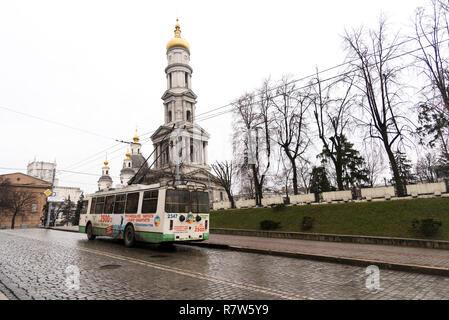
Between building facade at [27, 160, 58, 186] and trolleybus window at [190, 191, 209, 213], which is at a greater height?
building facade at [27, 160, 58, 186]

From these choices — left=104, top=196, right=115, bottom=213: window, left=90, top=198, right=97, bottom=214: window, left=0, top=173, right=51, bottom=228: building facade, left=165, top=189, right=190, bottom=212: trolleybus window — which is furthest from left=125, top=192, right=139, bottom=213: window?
left=0, top=173, right=51, bottom=228: building facade

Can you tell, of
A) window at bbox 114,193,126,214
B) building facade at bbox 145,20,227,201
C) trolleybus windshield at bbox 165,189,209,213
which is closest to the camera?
trolleybus windshield at bbox 165,189,209,213

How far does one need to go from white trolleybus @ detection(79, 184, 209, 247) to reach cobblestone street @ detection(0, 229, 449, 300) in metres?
2.38

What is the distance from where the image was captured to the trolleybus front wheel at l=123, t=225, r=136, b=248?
44.1 ft

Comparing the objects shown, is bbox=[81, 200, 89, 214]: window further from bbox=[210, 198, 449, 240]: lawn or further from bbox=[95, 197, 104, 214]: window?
bbox=[210, 198, 449, 240]: lawn

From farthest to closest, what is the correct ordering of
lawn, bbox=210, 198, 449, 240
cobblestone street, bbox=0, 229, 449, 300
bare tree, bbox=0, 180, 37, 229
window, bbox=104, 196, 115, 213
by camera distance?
bare tree, bbox=0, 180, 37, 229 → window, bbox=104, 196, 115, 213 → lawn, bbox=210, 198, 449, 240 → cobblestone street, bbox=0, 229, 449, 300

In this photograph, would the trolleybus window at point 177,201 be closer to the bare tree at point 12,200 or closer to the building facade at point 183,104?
the building facade at point 183,104

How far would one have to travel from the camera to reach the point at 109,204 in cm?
1573

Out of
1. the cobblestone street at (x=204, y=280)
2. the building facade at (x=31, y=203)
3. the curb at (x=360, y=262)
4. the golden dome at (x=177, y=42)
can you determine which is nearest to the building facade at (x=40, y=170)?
the building facade at (x=31, y=203)

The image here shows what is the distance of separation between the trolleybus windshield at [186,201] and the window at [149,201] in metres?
0.76

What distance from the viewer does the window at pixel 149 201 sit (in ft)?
40.7

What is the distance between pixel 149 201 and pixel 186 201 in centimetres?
172
